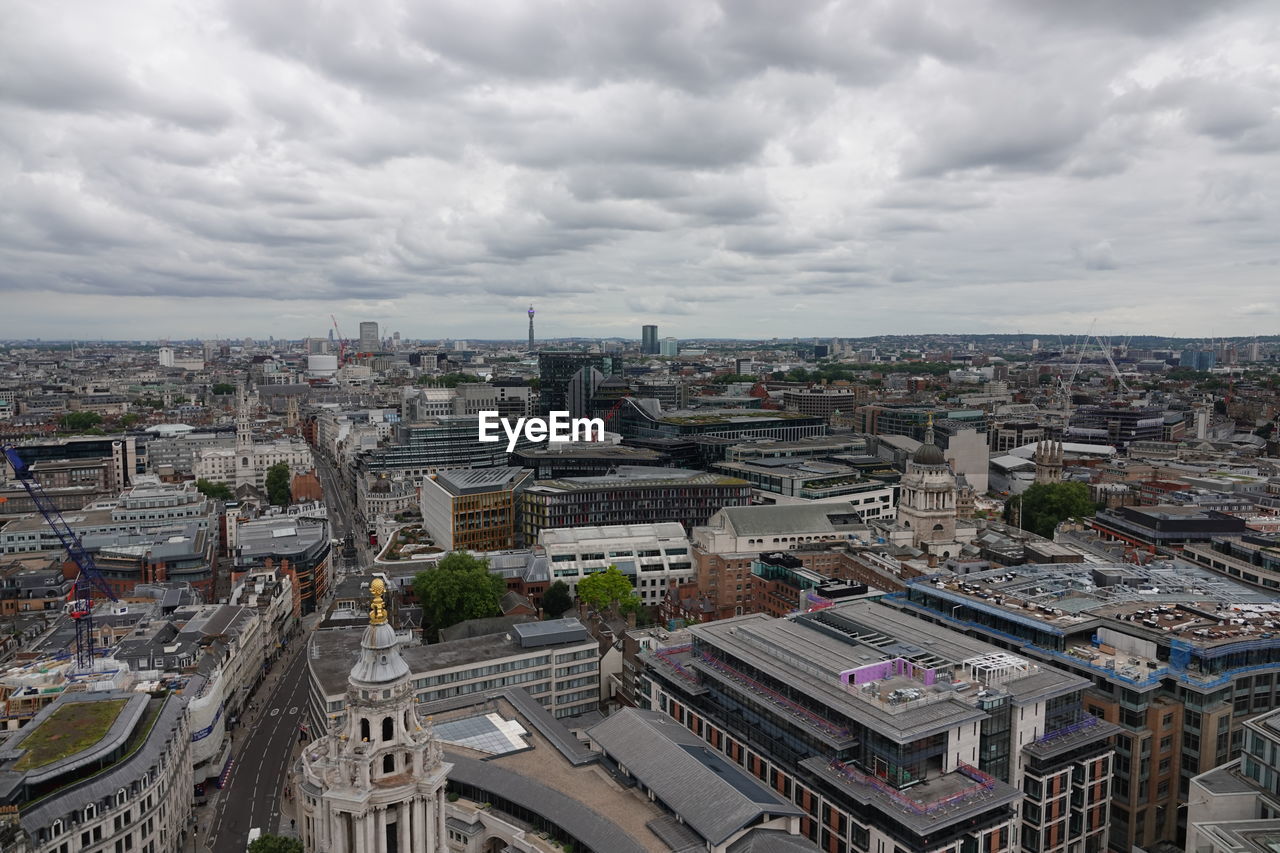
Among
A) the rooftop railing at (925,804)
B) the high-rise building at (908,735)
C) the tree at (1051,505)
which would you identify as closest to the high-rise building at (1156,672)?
the high-rise building at (908,735)

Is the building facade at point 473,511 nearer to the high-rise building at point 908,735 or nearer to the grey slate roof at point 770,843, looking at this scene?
the high-rise building at point 908,735

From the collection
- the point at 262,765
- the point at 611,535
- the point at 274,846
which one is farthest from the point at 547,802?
the point at 611,535

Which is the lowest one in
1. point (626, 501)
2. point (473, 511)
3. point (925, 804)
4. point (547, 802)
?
point (547, 802)

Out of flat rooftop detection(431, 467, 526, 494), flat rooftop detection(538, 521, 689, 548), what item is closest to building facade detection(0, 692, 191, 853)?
flat rooftop detection(538, 521, 689, 548)

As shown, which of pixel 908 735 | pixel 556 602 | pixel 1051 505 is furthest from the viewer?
pixel 1051 505

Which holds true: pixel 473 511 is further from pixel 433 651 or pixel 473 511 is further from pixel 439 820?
pixel 439 820

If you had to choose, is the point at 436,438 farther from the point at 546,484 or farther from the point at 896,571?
the point at 896,571

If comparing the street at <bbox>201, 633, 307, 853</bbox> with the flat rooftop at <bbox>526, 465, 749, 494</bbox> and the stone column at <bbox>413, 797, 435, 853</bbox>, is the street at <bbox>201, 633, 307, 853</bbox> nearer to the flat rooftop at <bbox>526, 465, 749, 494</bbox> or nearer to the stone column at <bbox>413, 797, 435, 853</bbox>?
the stone column at <bbox>413, 797, 435, 853</bbox>

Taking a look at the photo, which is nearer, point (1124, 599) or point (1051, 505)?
point (1124, 599)
